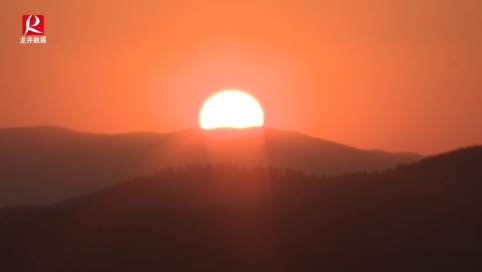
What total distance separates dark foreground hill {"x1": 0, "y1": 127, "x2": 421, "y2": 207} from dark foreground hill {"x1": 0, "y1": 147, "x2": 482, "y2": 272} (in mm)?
6225

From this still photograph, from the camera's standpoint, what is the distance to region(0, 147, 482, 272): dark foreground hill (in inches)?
385

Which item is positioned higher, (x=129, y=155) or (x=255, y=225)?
(x=129, y=155)

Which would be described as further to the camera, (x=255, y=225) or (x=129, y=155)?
(x=129, y=155)

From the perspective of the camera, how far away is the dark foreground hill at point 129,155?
20.6 meters

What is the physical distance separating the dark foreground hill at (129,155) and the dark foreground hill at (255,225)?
6225 millimetres

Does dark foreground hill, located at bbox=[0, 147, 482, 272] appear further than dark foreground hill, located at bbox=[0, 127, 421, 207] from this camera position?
No

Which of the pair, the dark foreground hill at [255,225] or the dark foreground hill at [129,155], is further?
the dark foreground hill at [129,155]

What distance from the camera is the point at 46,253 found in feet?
36.4

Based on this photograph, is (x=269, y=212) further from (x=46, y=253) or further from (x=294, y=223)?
(x=46, y=253)

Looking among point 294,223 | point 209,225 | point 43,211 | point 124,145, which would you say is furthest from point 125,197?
point 124,145

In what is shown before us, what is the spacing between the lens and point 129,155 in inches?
908

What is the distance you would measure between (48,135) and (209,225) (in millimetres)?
13945

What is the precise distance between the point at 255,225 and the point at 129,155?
13.1 metres

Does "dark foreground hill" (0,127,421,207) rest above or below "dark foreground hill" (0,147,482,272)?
above
